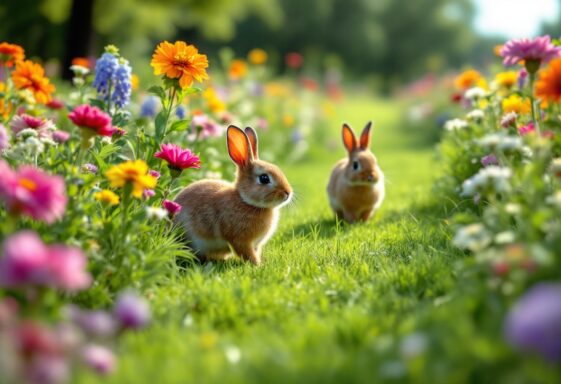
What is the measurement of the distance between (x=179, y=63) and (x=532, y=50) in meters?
2.13

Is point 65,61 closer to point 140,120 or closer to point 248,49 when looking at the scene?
point 140,120

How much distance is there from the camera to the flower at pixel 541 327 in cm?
158

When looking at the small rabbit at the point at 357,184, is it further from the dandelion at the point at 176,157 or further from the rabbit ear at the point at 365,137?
the dandelion at the point at 176,157

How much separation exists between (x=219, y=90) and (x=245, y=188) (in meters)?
5.31

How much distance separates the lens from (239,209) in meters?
4.07

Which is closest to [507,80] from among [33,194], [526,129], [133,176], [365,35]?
[526,129]

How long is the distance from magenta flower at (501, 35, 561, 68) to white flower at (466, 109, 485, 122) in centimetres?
136

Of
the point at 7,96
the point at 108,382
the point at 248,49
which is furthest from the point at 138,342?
the point at 248,49

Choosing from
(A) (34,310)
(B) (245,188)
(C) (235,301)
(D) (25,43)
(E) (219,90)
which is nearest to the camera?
(A) (34,310)

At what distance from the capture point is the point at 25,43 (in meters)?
16.0

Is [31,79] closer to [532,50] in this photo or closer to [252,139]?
[252,139]

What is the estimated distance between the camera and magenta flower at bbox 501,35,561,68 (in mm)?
3473

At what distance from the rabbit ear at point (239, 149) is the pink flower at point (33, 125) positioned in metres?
1.18

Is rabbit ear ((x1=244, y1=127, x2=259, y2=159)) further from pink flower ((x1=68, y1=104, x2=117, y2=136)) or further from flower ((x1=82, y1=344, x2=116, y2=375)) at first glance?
flower ((x1=82, y1=344, x2=116, y2=375))
